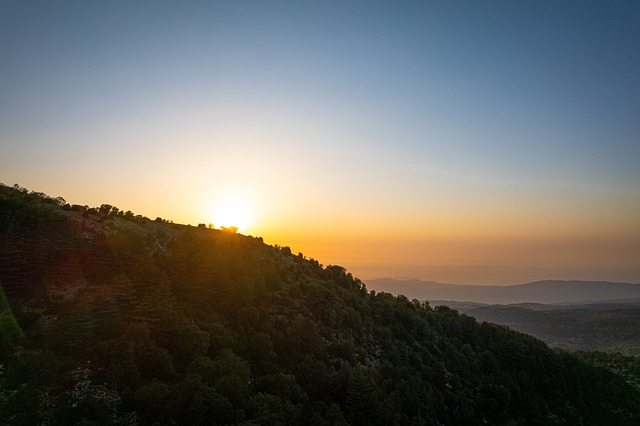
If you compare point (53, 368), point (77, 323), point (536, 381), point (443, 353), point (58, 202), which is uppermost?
point (58, 202)

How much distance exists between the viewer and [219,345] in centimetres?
3469

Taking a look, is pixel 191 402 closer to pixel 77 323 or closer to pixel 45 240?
pixel 77 323

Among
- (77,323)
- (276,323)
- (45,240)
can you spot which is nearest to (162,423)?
(77,323)

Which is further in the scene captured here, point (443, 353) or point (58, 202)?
point (443, 353)

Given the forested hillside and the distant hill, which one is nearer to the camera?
the forested hillside

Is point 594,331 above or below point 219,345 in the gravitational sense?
below

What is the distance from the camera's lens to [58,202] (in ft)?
158

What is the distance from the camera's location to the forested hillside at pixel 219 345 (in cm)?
2602

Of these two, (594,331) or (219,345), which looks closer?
(219,345)

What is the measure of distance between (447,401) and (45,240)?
4803 centimetres

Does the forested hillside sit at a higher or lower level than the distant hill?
higher

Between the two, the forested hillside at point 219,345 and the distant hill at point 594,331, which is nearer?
the forested hillside at point 219,345

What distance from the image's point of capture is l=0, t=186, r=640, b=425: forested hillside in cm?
2602

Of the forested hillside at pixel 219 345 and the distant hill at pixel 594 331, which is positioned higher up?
the forested hillside at pixel 219 345
